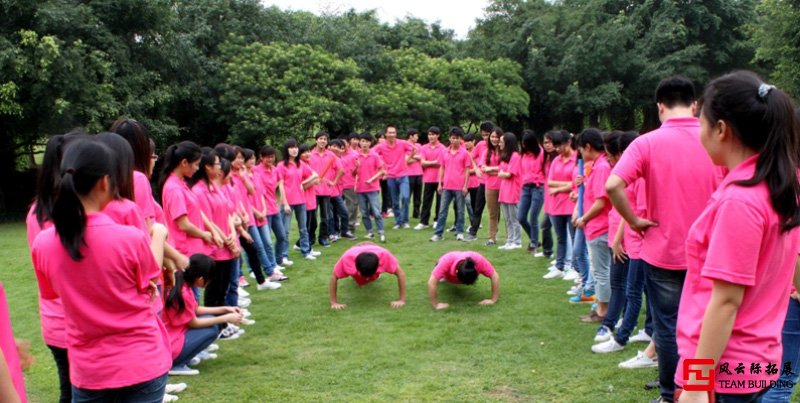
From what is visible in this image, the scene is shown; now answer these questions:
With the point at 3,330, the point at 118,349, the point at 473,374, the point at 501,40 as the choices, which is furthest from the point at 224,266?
the point at 501,40

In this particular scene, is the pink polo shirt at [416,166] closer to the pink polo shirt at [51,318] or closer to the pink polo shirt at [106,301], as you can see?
the pink polo shirt at [51,318]

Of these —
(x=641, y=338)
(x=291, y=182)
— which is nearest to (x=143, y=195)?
(x=641, y=338)

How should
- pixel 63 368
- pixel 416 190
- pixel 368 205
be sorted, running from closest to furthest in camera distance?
1. pixel 63 368
2. pixel 368 205
3. pixel 416 190

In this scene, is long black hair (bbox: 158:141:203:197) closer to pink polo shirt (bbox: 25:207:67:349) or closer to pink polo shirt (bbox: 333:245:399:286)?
pink polo shirt (bbox: 333:245:399:286)

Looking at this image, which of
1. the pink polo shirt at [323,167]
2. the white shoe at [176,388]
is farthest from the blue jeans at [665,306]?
the pink polo shirt at [323,167]

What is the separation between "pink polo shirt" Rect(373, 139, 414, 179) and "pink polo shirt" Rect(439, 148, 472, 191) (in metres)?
1.53

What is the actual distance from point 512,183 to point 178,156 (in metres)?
5.55

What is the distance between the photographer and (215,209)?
6176mm

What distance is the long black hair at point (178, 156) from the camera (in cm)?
553

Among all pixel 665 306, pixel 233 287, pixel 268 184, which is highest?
pixel 268 184

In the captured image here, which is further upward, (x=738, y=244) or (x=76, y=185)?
(x=76, y=185)

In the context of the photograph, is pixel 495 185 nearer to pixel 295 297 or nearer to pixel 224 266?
pixel 295 297

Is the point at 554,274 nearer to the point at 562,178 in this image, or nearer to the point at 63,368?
the point at 562,178

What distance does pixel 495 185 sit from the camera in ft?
34.4
